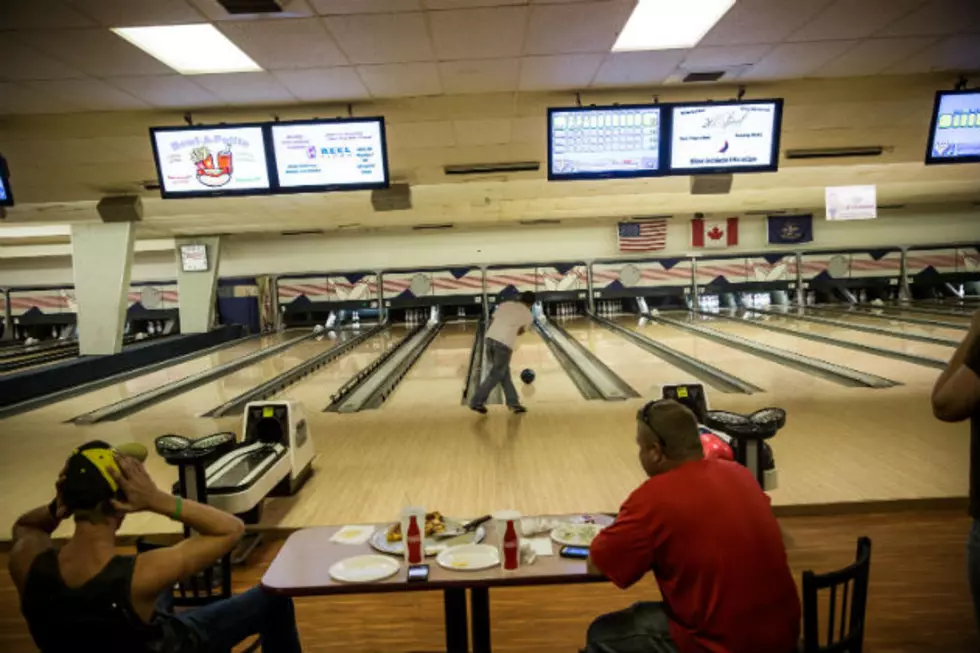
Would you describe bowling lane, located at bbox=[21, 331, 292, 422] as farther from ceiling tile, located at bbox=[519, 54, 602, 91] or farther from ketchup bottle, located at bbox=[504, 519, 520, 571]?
ketchup bottle, located at bbox=[504, 519, 520, 571]

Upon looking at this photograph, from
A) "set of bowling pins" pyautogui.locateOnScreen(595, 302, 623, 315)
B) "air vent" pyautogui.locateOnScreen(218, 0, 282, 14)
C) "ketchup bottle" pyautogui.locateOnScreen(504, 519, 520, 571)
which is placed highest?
"air vent" pyautogui.locateOnScreen(218, 0, 282, 14)

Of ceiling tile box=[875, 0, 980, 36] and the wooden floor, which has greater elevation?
ceiling tile box=[875, 0, 980, 36]

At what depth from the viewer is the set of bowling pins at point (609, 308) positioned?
14.6 metres

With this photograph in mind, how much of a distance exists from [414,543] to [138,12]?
8.58 feet

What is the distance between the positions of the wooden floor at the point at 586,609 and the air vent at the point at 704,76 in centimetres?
282

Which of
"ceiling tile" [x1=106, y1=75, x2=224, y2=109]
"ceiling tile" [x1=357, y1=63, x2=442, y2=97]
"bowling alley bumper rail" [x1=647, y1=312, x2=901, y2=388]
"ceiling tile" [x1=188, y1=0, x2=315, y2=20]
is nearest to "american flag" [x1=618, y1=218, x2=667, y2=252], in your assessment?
"bowling alley bumper rail" [x1=647, y1=312, x2=901, y2=388]

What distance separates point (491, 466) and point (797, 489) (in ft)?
6.00

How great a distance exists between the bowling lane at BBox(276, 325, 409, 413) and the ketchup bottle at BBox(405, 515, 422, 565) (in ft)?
Result: 12.2

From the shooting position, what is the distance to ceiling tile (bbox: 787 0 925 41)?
3289mm

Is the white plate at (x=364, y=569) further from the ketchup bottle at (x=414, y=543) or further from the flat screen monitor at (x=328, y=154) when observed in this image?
the flat screen monitor at (x=328, y=154)

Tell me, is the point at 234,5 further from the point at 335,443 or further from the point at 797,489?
the point at 797,489

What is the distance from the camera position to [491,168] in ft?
21.9

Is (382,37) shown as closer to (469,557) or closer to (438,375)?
(469,557)

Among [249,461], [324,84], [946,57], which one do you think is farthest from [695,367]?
[249,461]
